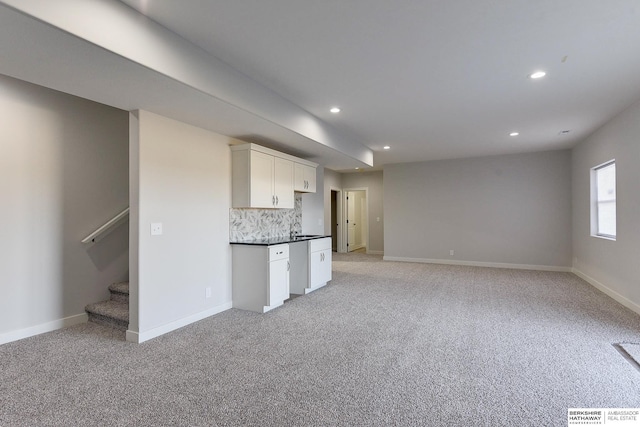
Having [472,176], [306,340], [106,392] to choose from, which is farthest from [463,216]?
[106,392]

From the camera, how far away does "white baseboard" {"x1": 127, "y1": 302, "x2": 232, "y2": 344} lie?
10.2 ft

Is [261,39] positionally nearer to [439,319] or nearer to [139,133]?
[139,133]

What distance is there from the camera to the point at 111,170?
4051 millimetres

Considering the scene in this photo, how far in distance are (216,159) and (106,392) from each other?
106 inches

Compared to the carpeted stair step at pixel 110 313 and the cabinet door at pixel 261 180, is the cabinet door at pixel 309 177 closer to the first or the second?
the cabinet door at pixel 261 180

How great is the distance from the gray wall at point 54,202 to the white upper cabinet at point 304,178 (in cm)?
243

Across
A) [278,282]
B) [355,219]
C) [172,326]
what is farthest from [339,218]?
[172,326]

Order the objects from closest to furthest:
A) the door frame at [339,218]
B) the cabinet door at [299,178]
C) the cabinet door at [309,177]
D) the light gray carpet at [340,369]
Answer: the light gray carpet at [340,369], the cabinet door at [299,178], the cabinet door at [309,177], the door frame at [339,218]

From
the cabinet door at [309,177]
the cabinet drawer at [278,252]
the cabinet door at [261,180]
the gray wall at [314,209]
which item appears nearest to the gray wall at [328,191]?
the gray wall at [314,209]

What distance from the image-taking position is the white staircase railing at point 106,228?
12.2ft

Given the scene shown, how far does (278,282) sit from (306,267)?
876 mm

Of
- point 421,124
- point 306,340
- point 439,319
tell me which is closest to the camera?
point 306,340

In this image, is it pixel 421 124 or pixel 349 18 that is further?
pixel 421 124

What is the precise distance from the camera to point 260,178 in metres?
4.35
